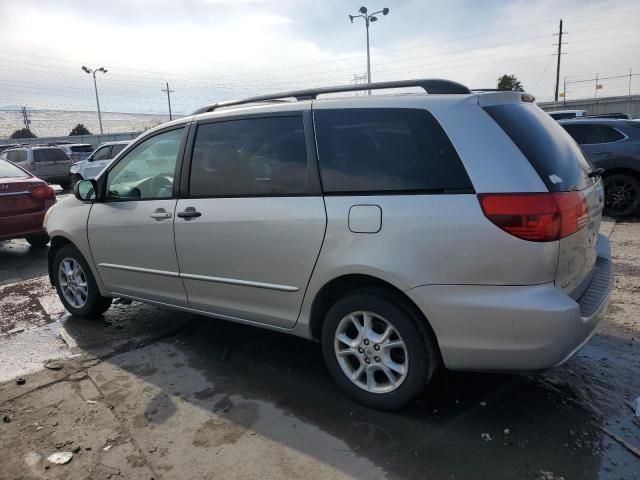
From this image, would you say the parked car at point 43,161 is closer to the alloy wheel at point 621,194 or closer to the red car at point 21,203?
the red car at point 21,203

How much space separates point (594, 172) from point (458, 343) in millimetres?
1551

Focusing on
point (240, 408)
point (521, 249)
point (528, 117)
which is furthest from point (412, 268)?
point (240, 408)

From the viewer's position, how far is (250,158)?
11.1ft

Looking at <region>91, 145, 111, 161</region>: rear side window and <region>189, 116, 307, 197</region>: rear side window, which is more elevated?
<region>91, 145, 111, 161</region>: rear side window

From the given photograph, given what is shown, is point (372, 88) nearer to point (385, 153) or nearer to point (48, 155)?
point (385, 153)

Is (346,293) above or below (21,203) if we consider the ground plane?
below

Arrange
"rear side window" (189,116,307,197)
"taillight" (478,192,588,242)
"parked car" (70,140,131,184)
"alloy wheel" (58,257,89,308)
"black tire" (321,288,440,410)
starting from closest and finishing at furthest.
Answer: "taillight" (478,192,588,242) < "black tire" (321,288,440,410) < "rear side window" (189,116,307,197) < "alloy wheel" (58,257,89,308) < "parked car" (70,140,131,184)

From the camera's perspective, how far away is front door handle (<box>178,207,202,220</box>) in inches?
139

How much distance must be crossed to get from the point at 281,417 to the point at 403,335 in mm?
898

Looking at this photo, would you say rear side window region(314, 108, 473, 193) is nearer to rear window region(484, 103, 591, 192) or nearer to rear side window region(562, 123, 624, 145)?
rear window region(484, 103, 591, 192)

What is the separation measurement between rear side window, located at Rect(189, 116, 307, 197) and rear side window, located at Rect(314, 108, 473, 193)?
196mm

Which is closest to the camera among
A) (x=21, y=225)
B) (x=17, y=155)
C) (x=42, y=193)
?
(x=21, y=225)

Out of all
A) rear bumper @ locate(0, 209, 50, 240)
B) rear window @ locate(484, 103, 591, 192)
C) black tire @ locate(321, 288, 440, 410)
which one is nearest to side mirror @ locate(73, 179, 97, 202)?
black tire @ locate(321, 288, 440, 410)

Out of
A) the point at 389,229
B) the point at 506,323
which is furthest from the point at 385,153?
the point at 506,323
